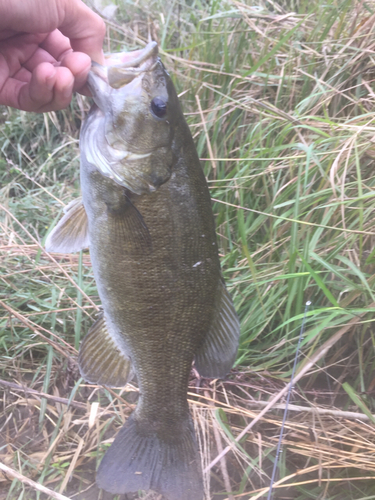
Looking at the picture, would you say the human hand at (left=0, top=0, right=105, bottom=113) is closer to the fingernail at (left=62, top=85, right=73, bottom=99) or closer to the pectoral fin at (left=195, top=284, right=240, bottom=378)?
the fingernail at (left=62, top=85, right=73, bottom=99)

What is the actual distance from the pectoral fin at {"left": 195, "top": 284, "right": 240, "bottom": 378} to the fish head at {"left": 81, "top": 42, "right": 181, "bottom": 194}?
1.47 feet

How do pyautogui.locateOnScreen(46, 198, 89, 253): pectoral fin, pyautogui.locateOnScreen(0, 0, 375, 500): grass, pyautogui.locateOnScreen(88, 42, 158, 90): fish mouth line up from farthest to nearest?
pyautogui.locateOnScreen(0, 0, 375, 500): grass → pyautogui.locateOnScreen(46, 198, 89, 253): pectoral fin → pyautogui.locateOnScreen(88, 42, 158, 90): fish mouth

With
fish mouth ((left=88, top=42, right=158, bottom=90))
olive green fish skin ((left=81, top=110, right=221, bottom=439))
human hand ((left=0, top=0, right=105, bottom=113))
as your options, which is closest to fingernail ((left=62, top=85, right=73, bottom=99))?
human hand ((left=0, top=0, right=105, bottom=113))

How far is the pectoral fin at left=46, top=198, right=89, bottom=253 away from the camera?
1130mm

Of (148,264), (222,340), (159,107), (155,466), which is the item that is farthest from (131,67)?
(155,466)

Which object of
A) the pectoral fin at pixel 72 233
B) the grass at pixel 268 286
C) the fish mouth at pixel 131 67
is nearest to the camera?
the fish mouth at pixel 131 67

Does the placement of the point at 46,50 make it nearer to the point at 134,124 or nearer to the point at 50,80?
the point at 50,80

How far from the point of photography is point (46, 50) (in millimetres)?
1292

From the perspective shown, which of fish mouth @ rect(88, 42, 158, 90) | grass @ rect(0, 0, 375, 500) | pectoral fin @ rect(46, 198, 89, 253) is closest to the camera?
fish mouth @ rect(88, 42, 158, 90)

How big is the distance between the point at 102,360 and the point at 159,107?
837mm

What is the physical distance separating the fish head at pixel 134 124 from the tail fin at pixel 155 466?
33.2 inches

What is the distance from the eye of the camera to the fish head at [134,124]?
101 cm

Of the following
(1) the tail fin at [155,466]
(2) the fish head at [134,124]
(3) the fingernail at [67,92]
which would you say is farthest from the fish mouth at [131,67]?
(1) the tail fin at [155,466]

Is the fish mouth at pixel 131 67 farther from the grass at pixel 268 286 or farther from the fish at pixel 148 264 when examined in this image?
the grass at pixel 268 286
